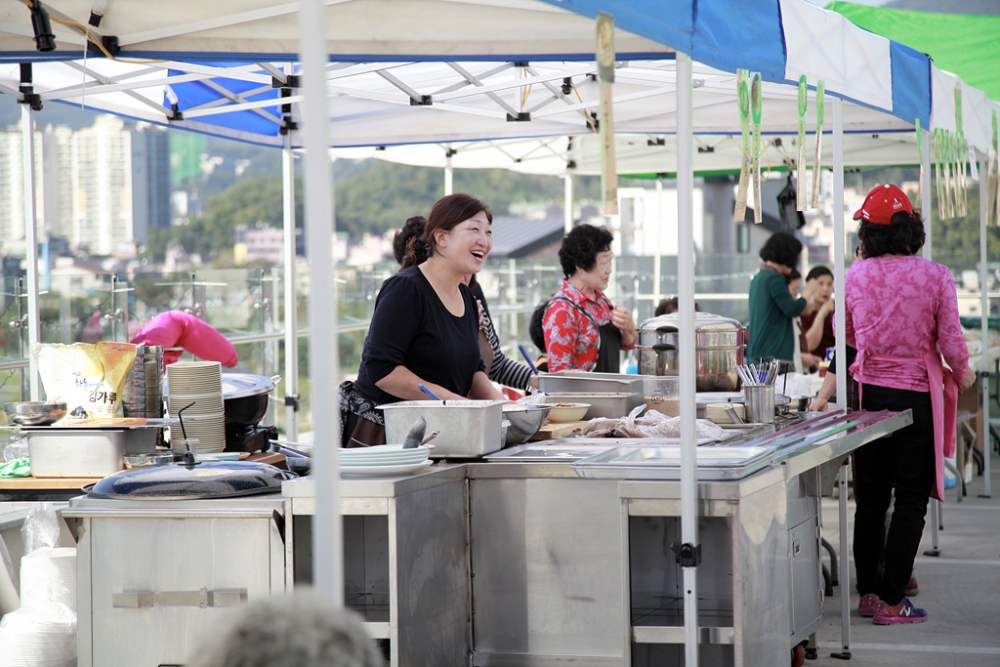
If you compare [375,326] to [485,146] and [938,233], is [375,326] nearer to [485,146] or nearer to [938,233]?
[485,146]

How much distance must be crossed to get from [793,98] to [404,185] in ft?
178

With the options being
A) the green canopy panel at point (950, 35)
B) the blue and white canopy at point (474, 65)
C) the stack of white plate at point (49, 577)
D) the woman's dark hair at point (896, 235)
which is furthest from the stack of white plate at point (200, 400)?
the green canopy panel at point (950, 35)

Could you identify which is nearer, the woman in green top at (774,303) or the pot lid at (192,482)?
the pot lid at (192,482)

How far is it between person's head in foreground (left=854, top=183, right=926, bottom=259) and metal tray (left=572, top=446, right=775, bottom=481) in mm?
1735

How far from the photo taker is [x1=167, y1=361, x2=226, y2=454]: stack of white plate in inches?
161

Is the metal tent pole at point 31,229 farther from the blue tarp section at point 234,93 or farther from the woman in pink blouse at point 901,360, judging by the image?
the woman in pink blouse at point 901,360

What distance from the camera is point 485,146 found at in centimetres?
885

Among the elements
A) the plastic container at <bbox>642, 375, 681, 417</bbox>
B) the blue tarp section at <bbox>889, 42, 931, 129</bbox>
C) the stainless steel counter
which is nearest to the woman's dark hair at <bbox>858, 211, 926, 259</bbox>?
the blue tarp section at <bbox>889, 42, 931, 129</bbox>

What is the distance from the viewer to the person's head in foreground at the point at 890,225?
4.41m

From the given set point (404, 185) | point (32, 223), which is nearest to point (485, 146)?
point (32, 223)

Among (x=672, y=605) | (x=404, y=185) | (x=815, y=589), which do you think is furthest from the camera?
(x=404, y=185)

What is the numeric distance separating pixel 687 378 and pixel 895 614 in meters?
2.36

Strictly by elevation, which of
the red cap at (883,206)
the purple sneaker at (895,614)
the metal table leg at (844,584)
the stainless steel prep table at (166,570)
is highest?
the red cap at (883,206)

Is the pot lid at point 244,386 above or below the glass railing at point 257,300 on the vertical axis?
below
